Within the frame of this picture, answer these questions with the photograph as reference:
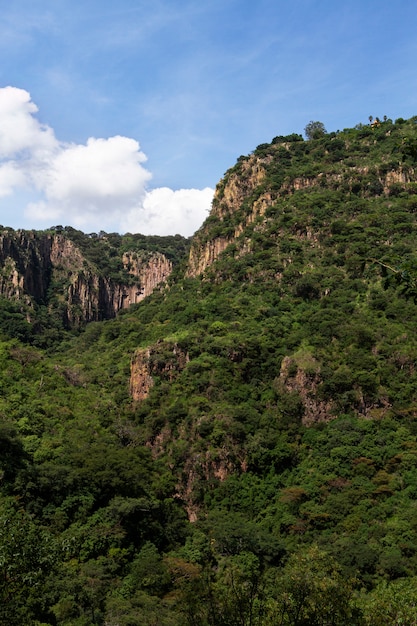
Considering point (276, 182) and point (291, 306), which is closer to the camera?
point (291, 306)

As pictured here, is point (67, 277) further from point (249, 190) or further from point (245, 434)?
point (245, 434)

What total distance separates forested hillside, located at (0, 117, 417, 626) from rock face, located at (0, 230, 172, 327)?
16614 millimetres

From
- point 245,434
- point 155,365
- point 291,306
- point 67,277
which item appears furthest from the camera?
point 67,277

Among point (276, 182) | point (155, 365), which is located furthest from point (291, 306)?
point (276, 182)

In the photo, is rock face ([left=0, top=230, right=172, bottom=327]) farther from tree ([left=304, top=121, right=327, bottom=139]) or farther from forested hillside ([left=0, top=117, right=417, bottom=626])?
tree ([left=304, top=121, right=327, bottom=139])

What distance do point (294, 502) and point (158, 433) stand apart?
14767 mm

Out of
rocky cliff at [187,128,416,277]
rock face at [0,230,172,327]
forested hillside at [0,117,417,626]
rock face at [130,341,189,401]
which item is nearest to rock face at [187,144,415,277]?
A: rocky cliff at [187,128,416,277]

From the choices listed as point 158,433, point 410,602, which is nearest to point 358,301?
point 158,433

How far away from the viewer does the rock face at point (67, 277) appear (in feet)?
306

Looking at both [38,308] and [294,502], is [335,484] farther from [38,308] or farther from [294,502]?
[38,308]

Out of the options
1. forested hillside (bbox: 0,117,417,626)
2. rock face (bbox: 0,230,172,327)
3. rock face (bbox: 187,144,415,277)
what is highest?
rock face (bbox: 187,144,415,277)

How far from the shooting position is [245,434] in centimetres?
4416

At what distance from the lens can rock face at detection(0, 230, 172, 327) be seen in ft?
306

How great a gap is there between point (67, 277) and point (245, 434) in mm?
70130
